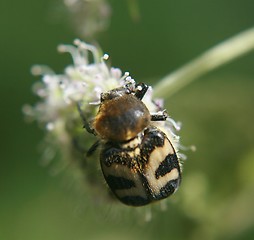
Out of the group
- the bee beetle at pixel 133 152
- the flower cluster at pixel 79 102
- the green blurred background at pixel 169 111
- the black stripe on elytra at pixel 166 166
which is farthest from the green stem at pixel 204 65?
the black stripe on elytra at pixel 166 166

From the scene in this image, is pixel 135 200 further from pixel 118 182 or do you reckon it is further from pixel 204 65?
pixel 204 65

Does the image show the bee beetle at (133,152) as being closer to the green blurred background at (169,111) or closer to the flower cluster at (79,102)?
the flower cluster at (79,102)

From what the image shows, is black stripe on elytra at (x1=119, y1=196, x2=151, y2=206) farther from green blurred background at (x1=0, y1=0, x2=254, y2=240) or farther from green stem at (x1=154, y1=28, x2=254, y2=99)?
green stem at (x1=154, y1=28, x2=254, y2=99)

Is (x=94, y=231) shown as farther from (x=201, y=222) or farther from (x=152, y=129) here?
(x=152, y=129)

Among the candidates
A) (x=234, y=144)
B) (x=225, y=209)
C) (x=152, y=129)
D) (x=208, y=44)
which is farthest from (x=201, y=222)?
(x=208, y=44)

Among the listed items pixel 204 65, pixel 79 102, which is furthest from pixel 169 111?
pixel 79 102
